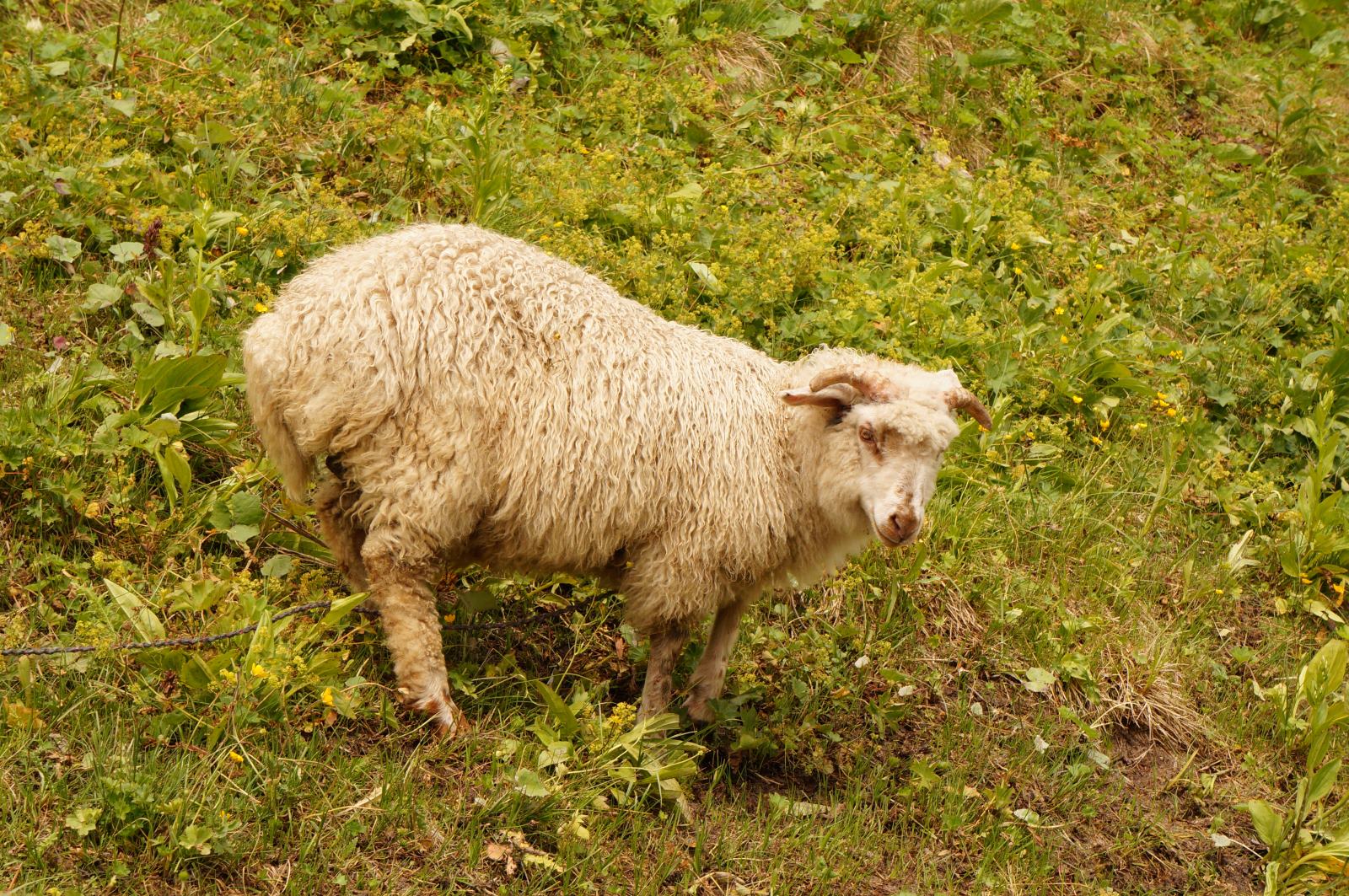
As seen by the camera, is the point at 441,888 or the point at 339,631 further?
the point at 339,631

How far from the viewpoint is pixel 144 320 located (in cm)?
516

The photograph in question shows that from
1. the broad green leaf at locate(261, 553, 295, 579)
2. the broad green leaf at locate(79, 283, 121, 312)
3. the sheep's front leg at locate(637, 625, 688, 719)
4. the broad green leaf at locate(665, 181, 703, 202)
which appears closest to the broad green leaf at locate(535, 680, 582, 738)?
the sheep's front leg at locate(637, 625, 688, 719)

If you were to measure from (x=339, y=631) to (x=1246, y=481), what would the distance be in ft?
15.3

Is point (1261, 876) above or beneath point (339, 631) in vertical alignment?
beneath

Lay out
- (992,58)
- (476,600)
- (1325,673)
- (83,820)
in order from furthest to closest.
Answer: (992,58) < (1325,673) < (476,600) < (83,820)

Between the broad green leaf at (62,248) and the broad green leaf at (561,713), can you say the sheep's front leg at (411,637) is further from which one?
the broad green leaf at (62,248)

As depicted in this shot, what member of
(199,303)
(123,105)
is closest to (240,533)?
(199,303)

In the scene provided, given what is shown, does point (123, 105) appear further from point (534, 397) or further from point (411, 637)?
point (411, 637)

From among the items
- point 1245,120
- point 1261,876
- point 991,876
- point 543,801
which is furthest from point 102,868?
point 1245,120

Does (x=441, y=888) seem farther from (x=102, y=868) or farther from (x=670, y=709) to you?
(x=670, y=709)

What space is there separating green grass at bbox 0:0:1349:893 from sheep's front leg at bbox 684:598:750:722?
0.10m

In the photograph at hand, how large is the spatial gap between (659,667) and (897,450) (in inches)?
45.7

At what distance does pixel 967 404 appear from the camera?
4738mm

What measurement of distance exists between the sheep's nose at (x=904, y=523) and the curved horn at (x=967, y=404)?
493 mm
